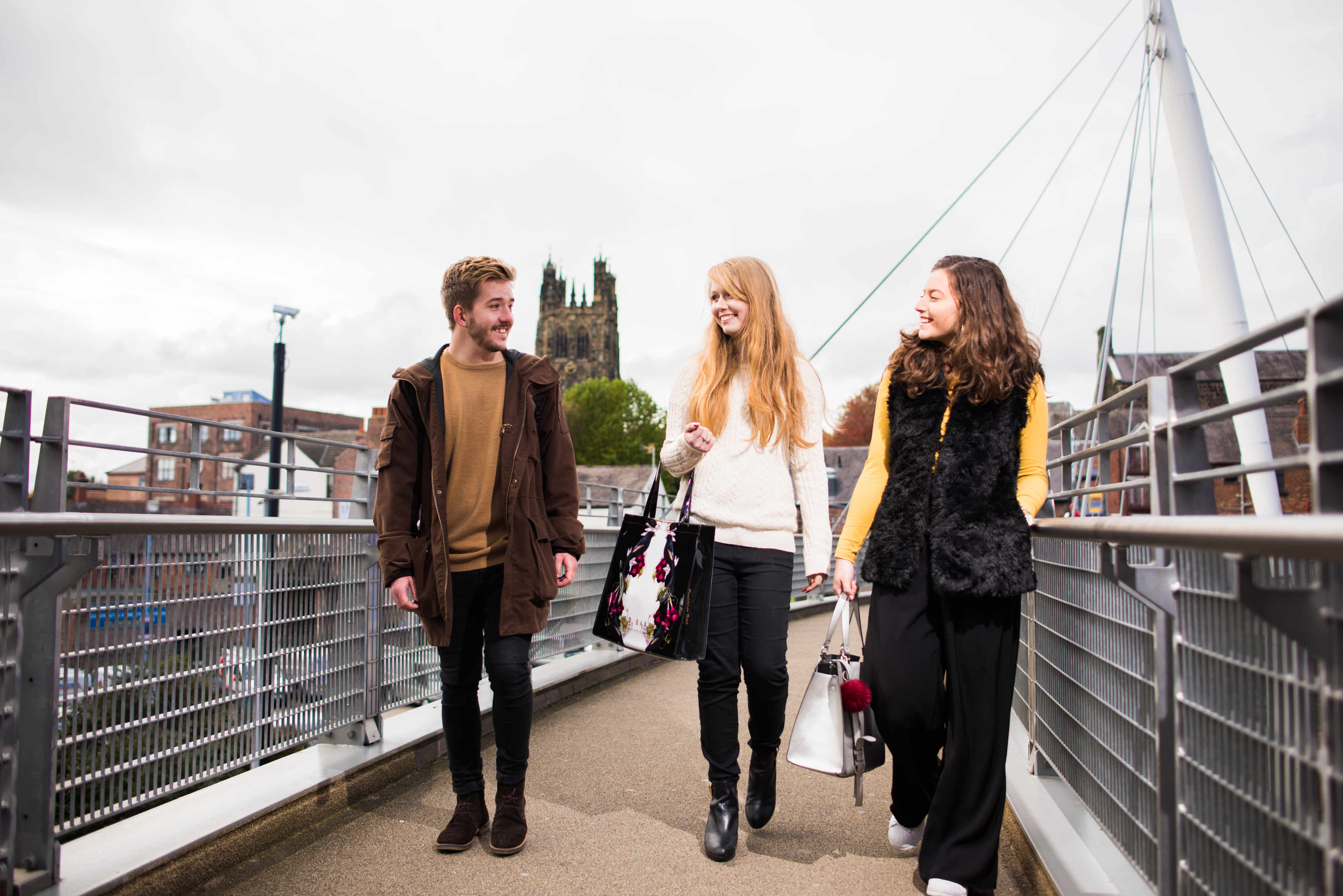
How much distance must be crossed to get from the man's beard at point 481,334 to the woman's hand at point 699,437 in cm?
67

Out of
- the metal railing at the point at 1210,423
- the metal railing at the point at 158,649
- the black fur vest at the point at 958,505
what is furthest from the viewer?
the black fur vest at the point at 958,505

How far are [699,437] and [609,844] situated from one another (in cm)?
136

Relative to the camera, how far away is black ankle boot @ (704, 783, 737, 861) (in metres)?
3.02

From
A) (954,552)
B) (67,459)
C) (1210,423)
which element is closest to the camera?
(1210,423)

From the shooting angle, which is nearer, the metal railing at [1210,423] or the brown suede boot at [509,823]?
the metal railing at [1210,423]

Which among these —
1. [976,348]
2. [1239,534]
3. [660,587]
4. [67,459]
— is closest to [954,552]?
[976,348]

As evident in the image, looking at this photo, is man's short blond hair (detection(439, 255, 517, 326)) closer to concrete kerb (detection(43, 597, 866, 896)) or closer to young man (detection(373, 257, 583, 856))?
young man (detection(373, 257, 583, 856))

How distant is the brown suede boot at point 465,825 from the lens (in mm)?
3029

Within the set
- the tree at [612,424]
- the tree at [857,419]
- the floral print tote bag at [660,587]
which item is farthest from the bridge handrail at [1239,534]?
the tree at [612,424]

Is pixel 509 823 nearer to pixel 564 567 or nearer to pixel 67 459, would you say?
pixel 564 567

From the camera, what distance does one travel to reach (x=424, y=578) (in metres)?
3.08

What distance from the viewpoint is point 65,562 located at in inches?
93.1

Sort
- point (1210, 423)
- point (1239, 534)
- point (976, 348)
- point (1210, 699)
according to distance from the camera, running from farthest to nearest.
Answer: point (976, 348) < point (1210, 423) < point (1210, 699) < point (1239, 534)

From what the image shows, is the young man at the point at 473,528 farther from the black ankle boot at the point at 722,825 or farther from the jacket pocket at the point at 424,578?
the black ankle boot at the point at 722,825
